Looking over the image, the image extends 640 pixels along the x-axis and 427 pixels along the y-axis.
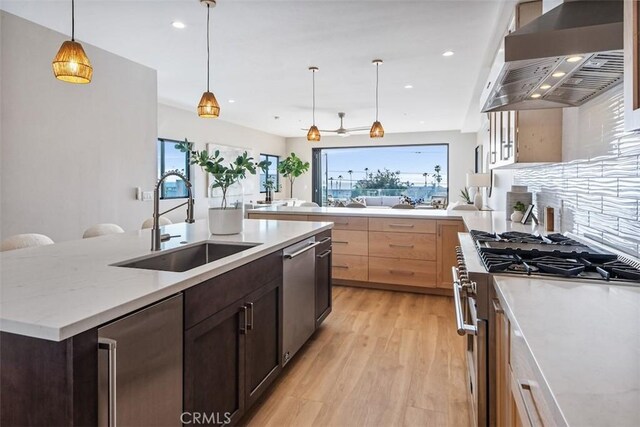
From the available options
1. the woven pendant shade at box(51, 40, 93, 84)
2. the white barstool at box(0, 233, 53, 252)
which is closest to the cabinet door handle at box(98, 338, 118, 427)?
the white barstool at box(0, 233, 53, 252)

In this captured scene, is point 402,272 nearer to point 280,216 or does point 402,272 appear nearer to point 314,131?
point 280,216

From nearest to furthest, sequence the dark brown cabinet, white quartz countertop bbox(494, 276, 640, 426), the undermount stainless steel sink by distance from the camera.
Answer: white quartz countertop bbox(494, 276, 640, 426) → the undermount stainless steel sink → the dark brown cabinet

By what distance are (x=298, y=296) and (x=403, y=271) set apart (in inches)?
72.0

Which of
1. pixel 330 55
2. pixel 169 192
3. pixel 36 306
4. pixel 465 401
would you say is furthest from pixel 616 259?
pixel 169 192

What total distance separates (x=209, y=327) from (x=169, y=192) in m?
6.03

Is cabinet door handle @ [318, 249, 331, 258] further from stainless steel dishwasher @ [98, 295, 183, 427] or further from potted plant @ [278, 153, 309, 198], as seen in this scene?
potted plant @ [278, 153, 309, 198]

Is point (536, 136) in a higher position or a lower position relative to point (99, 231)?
higher

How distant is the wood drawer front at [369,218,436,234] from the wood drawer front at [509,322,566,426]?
272 centimetres

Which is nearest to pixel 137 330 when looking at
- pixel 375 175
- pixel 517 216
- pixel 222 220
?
pixel 222 220

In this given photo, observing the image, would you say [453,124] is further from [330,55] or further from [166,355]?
[166,355]

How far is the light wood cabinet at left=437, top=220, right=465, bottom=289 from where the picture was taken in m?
3.67

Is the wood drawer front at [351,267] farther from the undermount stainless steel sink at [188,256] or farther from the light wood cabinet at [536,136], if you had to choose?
the undermount stainless steel sink at [188,256]

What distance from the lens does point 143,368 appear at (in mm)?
1077

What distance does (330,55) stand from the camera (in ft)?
13.2
